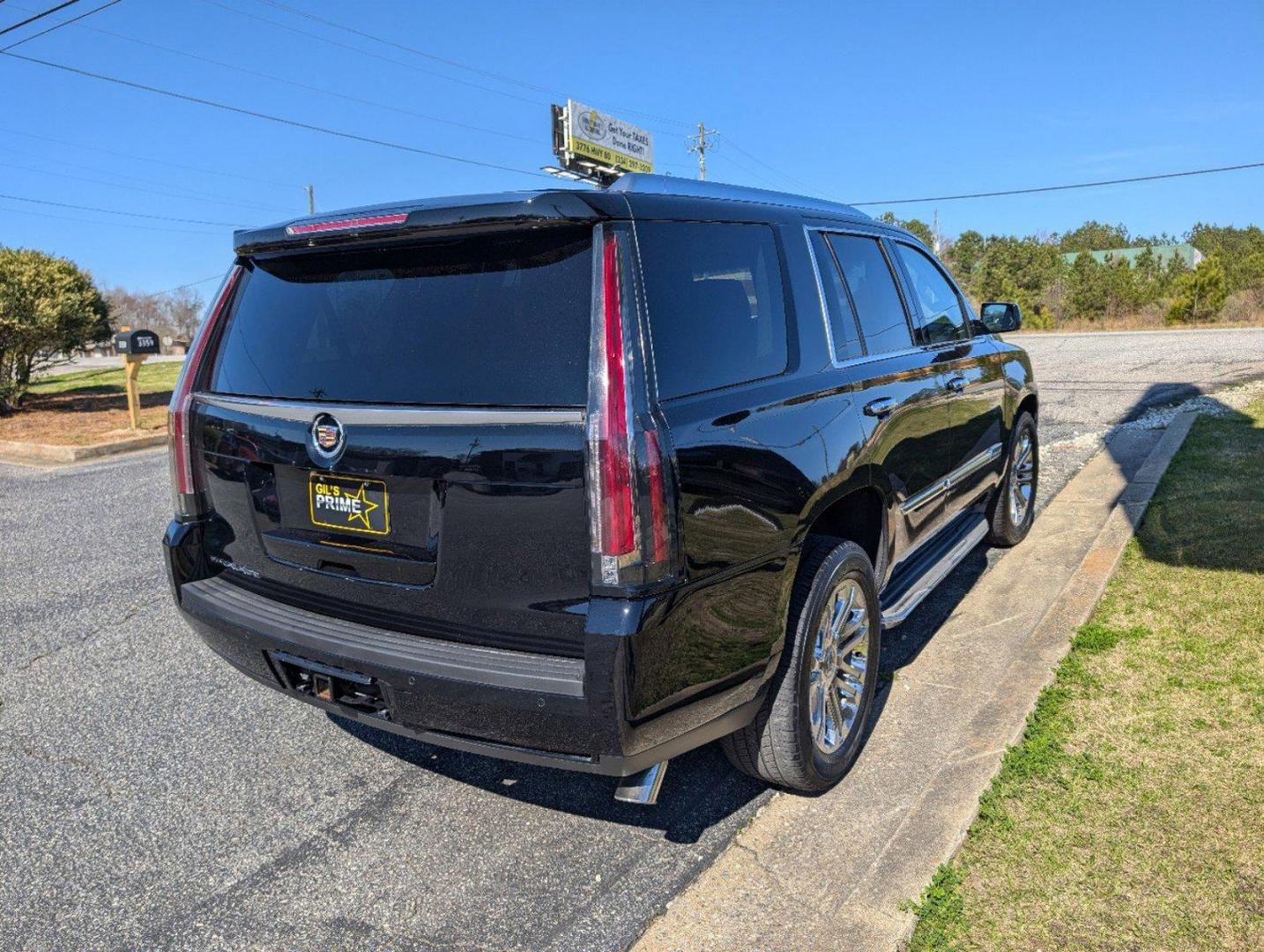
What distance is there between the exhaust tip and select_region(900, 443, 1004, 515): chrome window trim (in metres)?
1.64

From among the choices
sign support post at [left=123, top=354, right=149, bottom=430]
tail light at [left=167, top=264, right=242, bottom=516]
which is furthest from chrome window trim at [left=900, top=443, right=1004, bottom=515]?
sign support post at [left=123, top=354, right=149, bottom=430]

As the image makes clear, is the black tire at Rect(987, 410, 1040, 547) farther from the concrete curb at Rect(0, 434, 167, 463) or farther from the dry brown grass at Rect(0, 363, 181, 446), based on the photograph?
the dry brown grass at Rect(0, 363, 181, 446)

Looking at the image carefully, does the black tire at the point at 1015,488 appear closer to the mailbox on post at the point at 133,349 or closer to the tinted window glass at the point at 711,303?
the tinted window glass at the point at 711,303

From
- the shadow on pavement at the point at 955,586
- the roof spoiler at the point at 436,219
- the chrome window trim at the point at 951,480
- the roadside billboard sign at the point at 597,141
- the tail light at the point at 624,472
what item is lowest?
the shadow on pavement at the point at 955,586

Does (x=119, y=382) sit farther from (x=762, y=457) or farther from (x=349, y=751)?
(x=762, y=457)

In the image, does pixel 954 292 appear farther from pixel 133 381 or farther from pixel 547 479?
pixel 133 381

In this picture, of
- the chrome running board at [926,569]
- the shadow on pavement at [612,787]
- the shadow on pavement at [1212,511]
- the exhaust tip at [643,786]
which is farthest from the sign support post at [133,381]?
the shadow on pavement at [1212,511]

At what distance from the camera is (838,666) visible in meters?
3.13

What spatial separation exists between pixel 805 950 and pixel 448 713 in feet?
3.57

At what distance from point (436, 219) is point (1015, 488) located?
4415mm

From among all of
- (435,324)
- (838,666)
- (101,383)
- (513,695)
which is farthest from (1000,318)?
(101,383)

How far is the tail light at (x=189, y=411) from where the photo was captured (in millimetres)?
3092

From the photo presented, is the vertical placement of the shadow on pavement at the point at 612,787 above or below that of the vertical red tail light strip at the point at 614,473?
below

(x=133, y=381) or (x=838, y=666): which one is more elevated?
(x=133, y=381)
